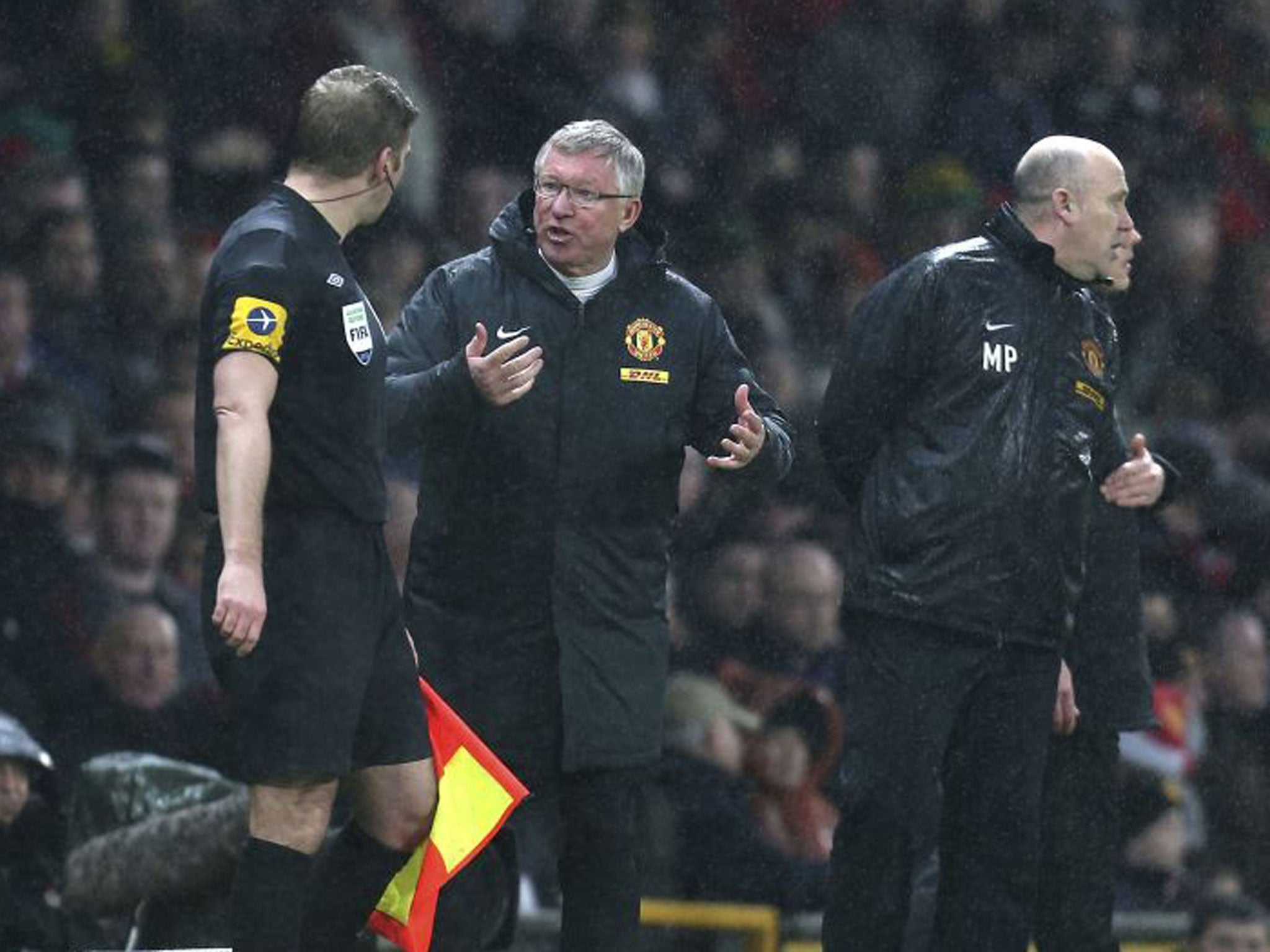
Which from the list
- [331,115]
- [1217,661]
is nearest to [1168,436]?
[1217,661]

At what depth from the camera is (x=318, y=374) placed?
183 inches

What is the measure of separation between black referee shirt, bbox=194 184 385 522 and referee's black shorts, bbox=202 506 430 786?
0.06 m

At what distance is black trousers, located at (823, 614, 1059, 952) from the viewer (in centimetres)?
541

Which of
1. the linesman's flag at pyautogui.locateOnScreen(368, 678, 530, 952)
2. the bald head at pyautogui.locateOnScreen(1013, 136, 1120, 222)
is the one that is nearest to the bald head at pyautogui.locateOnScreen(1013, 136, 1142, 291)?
the bald head at pyautogui.locateOnScreen(1013, 136, 1120, 222)

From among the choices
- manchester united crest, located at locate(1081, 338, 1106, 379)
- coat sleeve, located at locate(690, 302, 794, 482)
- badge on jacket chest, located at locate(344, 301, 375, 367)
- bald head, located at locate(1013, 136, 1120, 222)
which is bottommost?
coat sleeve, located at locate(690, 302, 794, 482)

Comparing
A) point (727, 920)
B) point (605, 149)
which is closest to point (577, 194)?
point (605, 149)

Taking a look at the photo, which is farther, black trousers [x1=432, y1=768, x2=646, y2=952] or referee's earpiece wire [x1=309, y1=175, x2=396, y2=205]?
black trousers [x1=432, y1=768, x2=646, y2=952]

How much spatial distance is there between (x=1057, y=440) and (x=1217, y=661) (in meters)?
4.07

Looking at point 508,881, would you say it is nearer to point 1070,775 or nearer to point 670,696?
point 1070,775

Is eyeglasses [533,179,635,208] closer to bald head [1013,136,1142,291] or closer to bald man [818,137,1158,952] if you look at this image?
bald man [818,137,1158,952]

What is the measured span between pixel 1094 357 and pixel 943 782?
87cm

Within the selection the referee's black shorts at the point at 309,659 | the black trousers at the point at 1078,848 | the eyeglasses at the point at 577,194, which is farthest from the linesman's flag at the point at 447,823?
the black trousers at the point at 1078,848

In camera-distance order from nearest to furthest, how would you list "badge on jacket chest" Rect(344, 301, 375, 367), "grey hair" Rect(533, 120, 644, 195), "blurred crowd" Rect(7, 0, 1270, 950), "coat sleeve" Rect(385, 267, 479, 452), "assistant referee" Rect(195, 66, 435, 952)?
"assistant referee" Rect(195, 66, 435, 952) < "badge on jacket chest" Rect(344, 301, 375, 367) < "coat sleeve" Rect(385, 267, 479, 452) < "grey hair" Rect(533, 120, 644, 195) < "blurred crowd" Rect(7, 0, 1270, 950)

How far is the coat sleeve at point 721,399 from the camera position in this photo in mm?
5473
